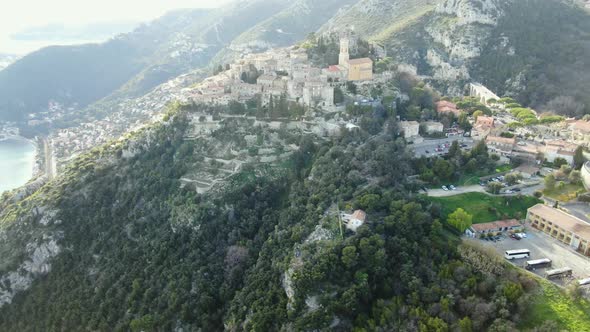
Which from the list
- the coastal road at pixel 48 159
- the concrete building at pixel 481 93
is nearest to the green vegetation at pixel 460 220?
the concrete building at pixel 481 93

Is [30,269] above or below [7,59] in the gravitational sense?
below

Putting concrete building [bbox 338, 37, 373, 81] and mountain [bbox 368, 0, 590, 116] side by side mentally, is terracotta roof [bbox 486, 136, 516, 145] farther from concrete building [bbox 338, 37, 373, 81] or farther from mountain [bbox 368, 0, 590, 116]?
mountain [bbox 368, 0, 590, 116]

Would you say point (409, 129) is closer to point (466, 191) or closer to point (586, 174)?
point (466, 191)

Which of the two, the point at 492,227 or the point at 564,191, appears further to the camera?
the point at 564,191

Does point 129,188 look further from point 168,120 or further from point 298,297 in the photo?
point 298,297

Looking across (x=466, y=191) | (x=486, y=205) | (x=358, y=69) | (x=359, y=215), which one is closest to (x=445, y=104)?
(x=358, y=69)

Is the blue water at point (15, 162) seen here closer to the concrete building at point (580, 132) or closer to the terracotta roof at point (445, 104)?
the terracotta roof at point (445, 104)
